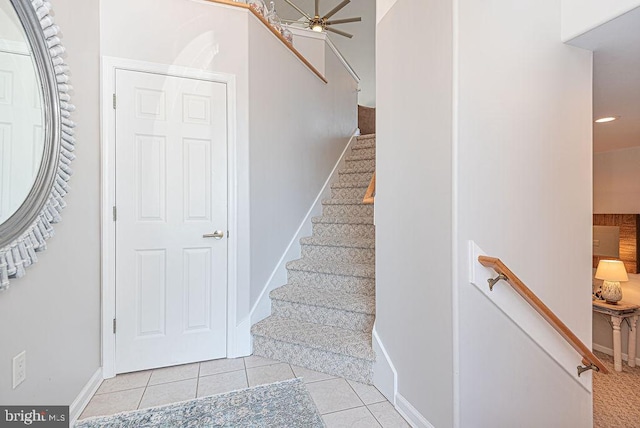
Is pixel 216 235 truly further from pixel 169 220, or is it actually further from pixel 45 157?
pixel 45 157

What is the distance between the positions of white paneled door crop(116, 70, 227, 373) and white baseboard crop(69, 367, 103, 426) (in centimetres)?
15

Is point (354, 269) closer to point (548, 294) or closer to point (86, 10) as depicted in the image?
point (548, 294)

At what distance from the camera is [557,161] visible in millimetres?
1569

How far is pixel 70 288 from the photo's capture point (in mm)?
1721

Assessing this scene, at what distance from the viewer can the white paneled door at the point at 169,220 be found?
2.15 m

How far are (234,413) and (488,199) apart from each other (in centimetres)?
176

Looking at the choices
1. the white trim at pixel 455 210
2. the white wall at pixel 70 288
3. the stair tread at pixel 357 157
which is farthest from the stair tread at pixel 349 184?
the white wall at pixel 70 288

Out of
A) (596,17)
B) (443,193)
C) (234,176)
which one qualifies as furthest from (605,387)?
(234,176)

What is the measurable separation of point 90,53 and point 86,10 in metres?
0.25

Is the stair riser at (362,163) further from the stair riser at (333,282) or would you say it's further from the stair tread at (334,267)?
the stair riser at (333,282)

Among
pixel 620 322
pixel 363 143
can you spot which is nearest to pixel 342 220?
pixel 363 143

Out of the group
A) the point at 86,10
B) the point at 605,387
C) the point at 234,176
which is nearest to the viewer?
the point at 86,10

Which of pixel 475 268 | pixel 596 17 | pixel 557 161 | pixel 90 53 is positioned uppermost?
pixel 90 53

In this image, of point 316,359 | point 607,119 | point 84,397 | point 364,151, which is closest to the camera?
point 84,397
